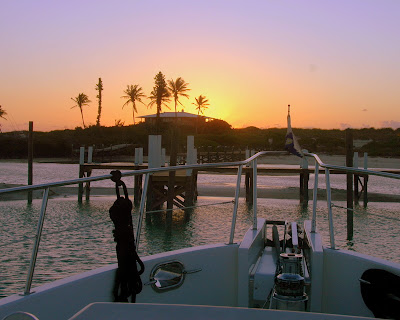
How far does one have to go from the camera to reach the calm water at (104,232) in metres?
9.45

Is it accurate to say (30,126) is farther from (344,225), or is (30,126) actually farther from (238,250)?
(238,250)

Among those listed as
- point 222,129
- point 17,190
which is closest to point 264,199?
point 17,190

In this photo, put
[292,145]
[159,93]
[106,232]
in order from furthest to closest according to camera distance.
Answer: [159,93], [106,232], [292,145]

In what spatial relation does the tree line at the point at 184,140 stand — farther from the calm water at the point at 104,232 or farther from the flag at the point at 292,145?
the flag at the point at 292,145

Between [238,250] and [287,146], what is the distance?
1077 millimetres

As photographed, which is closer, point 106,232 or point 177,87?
point 106,232

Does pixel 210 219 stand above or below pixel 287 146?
below

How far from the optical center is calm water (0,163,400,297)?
9453 mm

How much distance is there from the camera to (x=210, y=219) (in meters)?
15.9

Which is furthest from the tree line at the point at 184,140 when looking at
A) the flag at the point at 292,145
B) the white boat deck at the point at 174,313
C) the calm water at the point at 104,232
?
Result: the white boat deck at the point at 174,313

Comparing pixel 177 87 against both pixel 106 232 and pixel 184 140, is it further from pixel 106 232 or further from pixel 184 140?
pixel 106 232

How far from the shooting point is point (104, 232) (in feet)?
40.4

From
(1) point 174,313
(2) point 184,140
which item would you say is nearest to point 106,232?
(1) point 174,313

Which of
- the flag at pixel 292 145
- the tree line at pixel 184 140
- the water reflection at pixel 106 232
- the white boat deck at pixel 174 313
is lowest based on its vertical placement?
the water reflection at pixel 106 232
